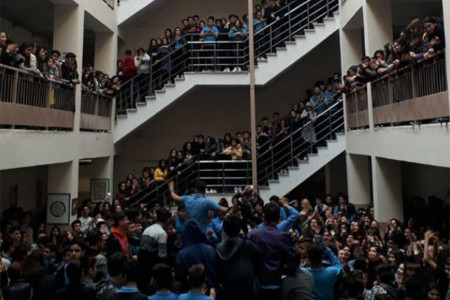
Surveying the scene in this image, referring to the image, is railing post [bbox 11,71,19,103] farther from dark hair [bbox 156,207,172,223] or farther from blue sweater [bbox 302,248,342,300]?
blue sweater [bbox 302,248,342,300]

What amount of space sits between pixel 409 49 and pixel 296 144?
611cm

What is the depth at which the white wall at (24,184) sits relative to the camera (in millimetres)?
12117

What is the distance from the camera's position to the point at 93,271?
4992 millimetres

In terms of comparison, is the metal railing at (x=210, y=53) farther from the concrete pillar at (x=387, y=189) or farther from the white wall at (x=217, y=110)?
the concrete pillar at (x=387, y=189)

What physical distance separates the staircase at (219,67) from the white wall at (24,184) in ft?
9.09

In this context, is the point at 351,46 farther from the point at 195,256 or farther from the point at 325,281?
the point at 195,256

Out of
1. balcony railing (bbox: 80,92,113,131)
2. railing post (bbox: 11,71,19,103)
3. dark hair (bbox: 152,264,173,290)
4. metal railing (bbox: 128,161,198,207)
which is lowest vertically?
dark hair (bbox: 152,264,173,290)

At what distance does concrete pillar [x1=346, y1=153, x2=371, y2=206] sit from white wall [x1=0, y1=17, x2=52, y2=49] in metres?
11.3

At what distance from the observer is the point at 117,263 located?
408 centimetres

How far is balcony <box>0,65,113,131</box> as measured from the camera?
7906mm

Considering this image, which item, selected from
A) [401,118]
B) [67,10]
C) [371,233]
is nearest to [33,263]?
[371,233]

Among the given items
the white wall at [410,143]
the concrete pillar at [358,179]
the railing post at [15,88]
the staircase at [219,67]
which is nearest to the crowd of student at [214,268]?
the white wall at [410,143]

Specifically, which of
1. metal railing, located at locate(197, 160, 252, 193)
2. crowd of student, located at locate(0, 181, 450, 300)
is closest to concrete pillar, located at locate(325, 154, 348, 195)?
metal railing, located at locate(197, 160, 252, 193)

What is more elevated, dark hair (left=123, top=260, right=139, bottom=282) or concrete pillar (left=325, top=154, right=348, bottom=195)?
concrete pillar (left=325, top=154, right=348, bottom=195)
